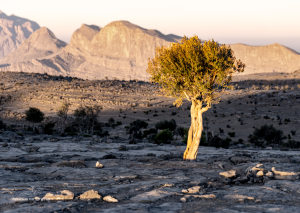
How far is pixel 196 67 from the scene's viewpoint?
1450 centimetres

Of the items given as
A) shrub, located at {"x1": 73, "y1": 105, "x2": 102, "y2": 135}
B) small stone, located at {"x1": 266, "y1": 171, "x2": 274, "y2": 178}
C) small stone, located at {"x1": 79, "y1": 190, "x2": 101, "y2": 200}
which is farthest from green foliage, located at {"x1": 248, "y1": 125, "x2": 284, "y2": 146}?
small stone, located at {"x1": 79, "y1": 190, "x2": 101, "y2": 200}

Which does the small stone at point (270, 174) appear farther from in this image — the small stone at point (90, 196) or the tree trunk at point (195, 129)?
the small stone at point (90, 196)

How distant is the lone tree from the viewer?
14.6m

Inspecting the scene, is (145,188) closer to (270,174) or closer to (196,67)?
(270,174)

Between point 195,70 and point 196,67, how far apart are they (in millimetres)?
179

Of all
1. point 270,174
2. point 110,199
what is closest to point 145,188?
point 110,199

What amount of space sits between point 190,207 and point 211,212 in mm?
733

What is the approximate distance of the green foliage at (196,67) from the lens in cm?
Answer: 1459

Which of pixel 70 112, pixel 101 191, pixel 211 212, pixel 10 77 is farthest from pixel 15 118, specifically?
pixel 211 212

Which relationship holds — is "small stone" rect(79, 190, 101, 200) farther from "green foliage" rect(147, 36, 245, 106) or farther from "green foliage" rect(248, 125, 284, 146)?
"green foliage" rect(248, 125, 284, 146)

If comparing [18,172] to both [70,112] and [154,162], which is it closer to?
[154,162]

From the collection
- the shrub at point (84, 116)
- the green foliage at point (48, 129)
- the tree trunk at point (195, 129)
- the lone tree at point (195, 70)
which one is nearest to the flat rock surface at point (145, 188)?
the tree trunk at point (195, 129)

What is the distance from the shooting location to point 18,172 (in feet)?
43.2

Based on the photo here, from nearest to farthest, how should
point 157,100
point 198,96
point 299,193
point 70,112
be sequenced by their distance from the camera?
1. point 299,193
2. point 198,96
3. point 70,112
4. point 157,100
